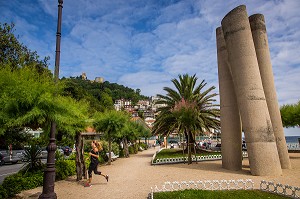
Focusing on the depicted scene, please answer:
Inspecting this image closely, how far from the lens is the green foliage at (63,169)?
12.1 meters

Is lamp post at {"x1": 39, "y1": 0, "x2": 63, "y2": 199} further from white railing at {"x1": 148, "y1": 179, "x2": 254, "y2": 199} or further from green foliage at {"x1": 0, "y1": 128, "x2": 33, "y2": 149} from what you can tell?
white railing at {"x1": 148, "y1": 179, "x2": 254, "y2": 199}

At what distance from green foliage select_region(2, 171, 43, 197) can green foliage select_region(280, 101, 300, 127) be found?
69.0ft

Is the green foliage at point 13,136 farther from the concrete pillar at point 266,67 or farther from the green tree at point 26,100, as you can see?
the concrete pillar at point 266,67

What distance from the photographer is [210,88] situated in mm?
28078

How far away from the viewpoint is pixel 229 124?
46.5 ft

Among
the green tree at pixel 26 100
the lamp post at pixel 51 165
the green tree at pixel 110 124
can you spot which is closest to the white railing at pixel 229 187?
the lamp post at pixel 51 165

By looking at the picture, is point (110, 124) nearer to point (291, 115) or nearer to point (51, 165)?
point (51, 165)

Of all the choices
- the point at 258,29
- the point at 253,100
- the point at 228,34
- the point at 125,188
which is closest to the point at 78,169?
the point at 125,188

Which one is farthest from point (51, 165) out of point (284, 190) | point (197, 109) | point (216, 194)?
point (197, 109)

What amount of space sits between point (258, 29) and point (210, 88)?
525 inches

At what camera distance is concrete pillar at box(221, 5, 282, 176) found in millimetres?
11703

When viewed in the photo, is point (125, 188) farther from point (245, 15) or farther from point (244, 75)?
point (245, 15)

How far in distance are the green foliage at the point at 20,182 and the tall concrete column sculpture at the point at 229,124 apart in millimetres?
10190

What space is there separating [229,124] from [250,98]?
2.42 metres
